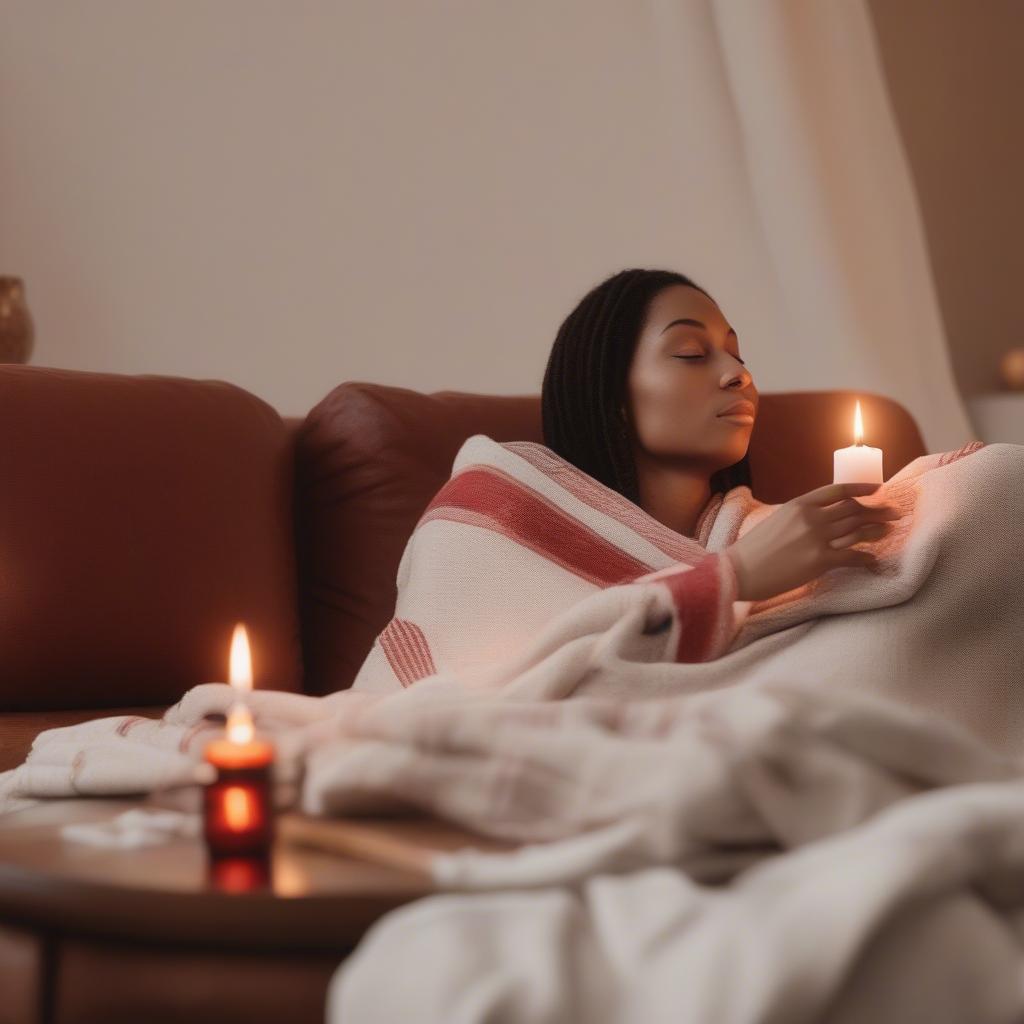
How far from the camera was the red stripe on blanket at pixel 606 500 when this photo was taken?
56.9 inches

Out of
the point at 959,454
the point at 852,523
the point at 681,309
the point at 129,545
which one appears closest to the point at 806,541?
the point at 852,523

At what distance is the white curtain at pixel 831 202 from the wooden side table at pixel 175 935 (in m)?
2.09

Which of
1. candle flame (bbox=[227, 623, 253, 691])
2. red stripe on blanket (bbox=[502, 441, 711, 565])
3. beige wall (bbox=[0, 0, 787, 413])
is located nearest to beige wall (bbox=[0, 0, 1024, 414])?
beige wall (bbox=[0, 0, 787, 413])

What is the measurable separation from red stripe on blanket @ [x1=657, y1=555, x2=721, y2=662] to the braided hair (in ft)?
1.29

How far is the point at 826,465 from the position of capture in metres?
2.00

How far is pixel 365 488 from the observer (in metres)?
1.76

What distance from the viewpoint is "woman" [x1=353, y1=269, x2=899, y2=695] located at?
4.09 ft

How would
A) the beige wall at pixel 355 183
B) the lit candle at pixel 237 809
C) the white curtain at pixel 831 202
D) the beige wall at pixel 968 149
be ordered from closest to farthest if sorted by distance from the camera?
the lit candle at pixel 237 809, the beige wall at pixel 355 183, the white curtain at pixel 831 202, the beige wall at pixel 968 149

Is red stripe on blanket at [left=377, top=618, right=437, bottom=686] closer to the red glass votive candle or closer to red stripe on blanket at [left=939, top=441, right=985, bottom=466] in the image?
red stripe on blanket at [left=939, top=441, right=985, bottom=466]

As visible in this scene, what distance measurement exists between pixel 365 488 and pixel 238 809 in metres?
1.05

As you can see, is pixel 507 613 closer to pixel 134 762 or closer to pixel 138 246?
pixel 134 762

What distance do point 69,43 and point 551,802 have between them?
2.10 m

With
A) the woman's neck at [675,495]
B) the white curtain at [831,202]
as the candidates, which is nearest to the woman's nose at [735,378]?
the woman's neck at [675,495]

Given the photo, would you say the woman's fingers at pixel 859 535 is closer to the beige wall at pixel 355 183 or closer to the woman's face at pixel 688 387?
the woman's face at pixel 688 387
